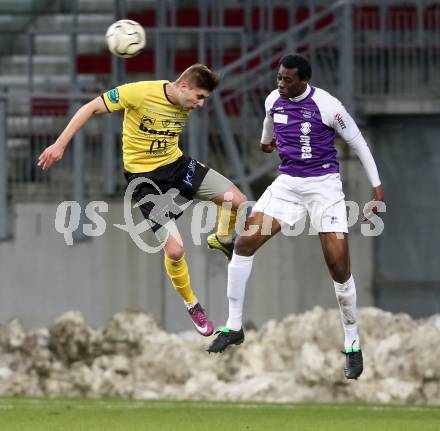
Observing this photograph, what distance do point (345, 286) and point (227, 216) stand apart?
0.95 m

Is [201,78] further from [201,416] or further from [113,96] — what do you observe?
[201,416]

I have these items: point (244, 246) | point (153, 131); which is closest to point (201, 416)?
point (244, 246)

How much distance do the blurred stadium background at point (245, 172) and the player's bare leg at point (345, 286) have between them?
350cm

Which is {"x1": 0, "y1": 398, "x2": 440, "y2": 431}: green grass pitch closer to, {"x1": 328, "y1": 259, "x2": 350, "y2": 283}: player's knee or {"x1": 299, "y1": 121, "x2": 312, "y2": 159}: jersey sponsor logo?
{"x1": 328, "y1": 259, "x2": 350, "y2": 283}: player's knee

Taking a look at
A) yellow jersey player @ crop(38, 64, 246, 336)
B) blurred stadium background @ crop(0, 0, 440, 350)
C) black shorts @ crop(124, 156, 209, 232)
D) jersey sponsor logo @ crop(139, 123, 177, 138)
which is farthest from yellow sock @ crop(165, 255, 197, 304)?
blurred stadium background @ crop(0, 0, 440, 350)

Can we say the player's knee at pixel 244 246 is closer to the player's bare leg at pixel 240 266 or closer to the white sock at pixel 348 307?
the player's bare leg at pixel 240 266

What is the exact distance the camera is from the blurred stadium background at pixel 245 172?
15.3 meters

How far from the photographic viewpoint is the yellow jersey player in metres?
11.3

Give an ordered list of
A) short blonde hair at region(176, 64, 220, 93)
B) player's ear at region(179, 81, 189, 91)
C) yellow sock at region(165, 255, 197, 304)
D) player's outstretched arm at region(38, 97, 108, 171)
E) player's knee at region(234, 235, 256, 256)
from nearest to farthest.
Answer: player's outstretched arm at region(38, 97, 108, 171) → short blonde hair at region(176, 64, 220, 93) → player's ear at region(179, 81, 189, 91) → player's knee at region(234, 235, 256, 256) → yellow sock at region(165, 255, 197, 304)

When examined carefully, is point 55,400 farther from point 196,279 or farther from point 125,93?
point 125,93

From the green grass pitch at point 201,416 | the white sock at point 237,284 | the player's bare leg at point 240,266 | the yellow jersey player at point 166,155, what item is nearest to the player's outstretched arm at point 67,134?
the yellow jersey player at point 166,155

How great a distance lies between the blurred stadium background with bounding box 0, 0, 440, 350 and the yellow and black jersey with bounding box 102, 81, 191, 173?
11.5ft

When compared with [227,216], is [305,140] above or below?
above

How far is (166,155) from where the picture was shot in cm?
1160
